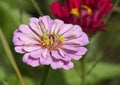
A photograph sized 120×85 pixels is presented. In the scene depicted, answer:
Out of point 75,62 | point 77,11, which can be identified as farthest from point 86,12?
point 75,62

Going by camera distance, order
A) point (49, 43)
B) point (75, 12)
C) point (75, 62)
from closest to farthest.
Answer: point (49, 43) → point (75, 12) → point (75, 62)

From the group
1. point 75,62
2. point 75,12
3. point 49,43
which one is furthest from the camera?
point 75,62

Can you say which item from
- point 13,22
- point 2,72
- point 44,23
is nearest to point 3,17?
point 13,22

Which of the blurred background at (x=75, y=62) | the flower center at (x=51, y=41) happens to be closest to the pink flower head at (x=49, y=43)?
the flower center at (x=51, y=41)

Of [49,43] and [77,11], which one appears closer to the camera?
[49,43]

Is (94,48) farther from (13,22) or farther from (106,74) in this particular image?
(13,22)

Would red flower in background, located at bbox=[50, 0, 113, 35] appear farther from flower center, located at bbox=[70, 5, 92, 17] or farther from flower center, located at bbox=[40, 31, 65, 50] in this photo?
flower center, located at bbox=[40, 31, 65, 50]

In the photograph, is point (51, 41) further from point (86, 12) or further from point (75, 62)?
point (75, 62)
